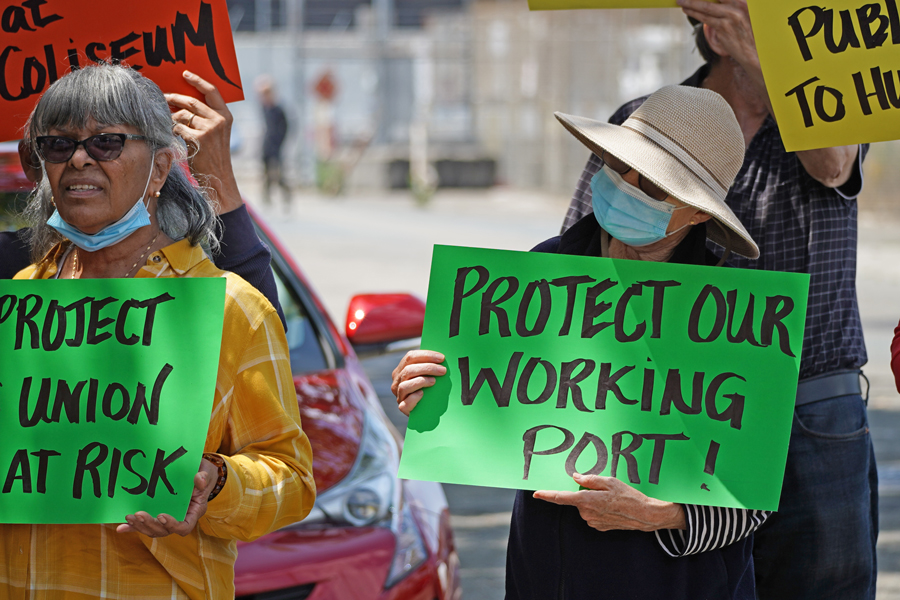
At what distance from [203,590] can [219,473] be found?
0.23 m

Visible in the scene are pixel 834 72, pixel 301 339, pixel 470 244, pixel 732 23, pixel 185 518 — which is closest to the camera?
pixel 185 518

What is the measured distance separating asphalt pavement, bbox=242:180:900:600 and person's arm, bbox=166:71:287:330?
2.78 meters

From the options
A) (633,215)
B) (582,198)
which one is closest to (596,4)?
(582,198)

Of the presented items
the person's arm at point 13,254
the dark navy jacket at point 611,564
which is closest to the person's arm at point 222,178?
the person's arm at point 13,254

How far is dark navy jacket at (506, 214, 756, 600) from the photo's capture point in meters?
2.21

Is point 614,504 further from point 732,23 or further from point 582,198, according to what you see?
point 732,23

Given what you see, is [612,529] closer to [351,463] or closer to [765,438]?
[765,438]

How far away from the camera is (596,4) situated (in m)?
2.57

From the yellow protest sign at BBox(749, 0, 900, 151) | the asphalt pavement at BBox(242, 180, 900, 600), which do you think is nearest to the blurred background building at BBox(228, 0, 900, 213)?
the asphalt pavement at BBox(242, 180, 900, 600)

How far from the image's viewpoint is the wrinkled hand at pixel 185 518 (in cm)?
196

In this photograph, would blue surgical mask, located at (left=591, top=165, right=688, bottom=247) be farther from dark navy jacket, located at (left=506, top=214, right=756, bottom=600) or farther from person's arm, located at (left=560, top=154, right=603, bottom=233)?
person's arm, located at (left=560, top=154, right=603, bottom=233)

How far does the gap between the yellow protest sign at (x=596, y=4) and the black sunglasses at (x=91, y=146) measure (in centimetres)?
101

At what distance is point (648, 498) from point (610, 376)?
0.24 m

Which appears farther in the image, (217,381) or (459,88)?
(459,88)
